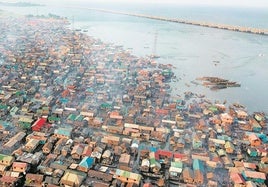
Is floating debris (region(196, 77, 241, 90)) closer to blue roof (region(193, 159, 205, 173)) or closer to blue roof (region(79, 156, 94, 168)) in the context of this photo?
blue roof (region(193, 159, 205, 173))

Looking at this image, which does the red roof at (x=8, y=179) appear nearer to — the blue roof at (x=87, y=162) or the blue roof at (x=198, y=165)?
the blue roof at (x=87, y=162)

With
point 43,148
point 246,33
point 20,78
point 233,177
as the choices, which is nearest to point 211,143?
point 233,177

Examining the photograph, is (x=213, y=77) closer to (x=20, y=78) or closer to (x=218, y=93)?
(x=218, y=93)

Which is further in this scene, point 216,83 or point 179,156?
A: point 216,83

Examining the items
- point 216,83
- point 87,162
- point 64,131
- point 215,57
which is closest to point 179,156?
point 87,162

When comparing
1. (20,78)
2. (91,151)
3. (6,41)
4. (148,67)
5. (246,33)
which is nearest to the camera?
(91,151)

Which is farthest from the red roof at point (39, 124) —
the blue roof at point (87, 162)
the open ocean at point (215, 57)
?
the open ocean at point (215, 57)

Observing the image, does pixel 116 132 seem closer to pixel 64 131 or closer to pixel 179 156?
pixel 64 131
